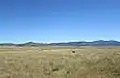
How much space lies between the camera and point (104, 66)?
20422 millimetres

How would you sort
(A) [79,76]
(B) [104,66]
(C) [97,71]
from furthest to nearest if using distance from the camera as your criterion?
(B) [104,66] < (C) [97,71] < (A) [79,76]

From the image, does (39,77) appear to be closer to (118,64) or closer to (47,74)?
(47,74)

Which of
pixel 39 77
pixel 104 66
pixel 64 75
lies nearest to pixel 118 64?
pixel 104 66

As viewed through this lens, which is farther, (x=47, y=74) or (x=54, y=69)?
(x=54, y=69)

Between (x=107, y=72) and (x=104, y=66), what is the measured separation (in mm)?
1894

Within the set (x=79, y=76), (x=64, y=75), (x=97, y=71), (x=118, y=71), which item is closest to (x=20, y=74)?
(x=64, y=75)

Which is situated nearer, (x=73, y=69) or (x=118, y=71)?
(x=118, y=71)

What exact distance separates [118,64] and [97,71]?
2281 millimetres

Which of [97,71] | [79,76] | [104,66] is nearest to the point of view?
[79,76]

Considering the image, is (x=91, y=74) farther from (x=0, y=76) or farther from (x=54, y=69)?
(x=0, y=76)

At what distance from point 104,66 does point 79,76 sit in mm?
3674

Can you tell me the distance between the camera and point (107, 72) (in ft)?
60.8

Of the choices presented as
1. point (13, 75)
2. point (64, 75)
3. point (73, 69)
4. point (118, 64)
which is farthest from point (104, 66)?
point (13, 75)

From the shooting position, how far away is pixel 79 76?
17.6m
